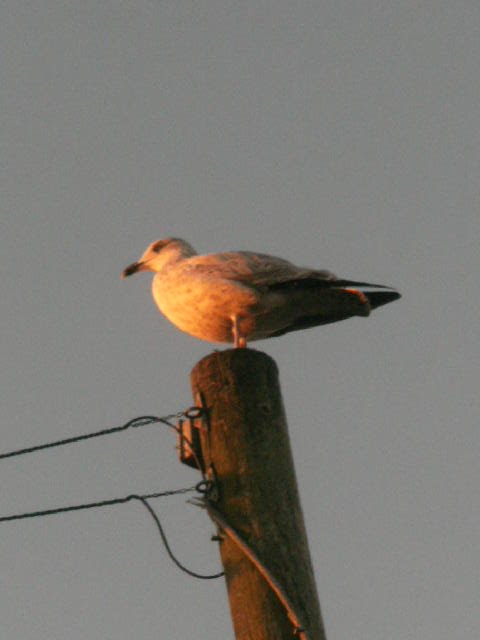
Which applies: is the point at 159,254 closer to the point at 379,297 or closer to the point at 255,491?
the point at 379,297

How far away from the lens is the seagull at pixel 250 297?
6.36m

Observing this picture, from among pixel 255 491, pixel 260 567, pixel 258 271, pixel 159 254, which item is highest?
pixel 159 254

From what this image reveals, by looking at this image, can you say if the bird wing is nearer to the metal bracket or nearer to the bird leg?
the bird leg

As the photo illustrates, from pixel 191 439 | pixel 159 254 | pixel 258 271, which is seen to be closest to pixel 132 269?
pixel 159 254

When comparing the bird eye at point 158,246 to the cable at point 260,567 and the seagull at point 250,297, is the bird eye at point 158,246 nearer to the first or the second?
the seagull at point 250,297

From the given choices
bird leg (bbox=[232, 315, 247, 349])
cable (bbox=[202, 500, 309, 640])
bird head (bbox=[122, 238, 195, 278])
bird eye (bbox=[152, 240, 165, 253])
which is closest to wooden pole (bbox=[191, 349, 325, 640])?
cable (bbox=[202, 500, 309, 640])

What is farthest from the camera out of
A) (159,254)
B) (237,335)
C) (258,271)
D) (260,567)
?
(159,254)

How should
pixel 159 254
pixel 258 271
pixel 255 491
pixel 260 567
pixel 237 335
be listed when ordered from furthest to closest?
pixel 159 254 < pixel 258 271 < pixel 237 335 < pixel 255 491 < pixel 260 567

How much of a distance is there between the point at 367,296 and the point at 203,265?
3.54ft

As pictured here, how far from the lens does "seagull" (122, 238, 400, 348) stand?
20.9 feet

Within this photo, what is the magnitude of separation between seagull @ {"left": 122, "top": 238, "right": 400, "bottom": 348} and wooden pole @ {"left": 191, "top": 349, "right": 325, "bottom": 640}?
5.53 feet

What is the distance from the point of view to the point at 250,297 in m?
6.33

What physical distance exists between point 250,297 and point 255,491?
2.24 m

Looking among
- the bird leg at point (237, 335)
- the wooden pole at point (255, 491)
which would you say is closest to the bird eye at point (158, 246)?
the bird leg at point (237, 335)
